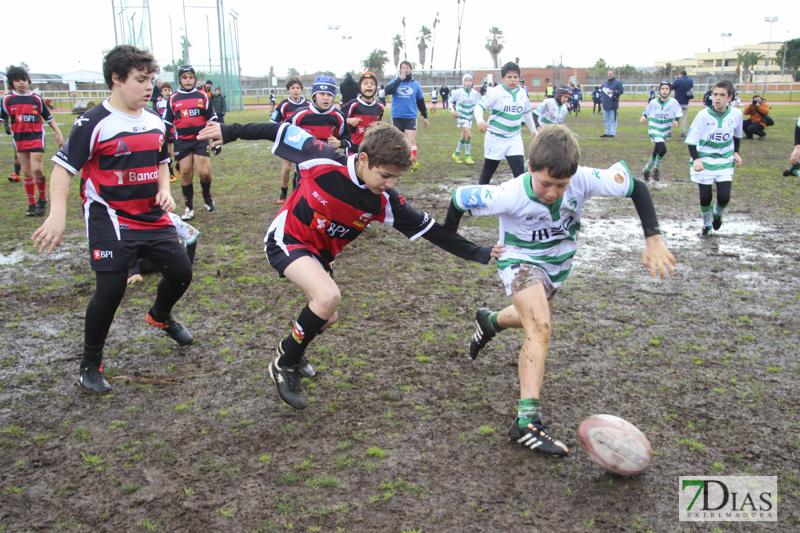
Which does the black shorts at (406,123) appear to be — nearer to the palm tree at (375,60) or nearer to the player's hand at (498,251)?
the player's hand at (498,251)

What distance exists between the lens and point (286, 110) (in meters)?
10.2

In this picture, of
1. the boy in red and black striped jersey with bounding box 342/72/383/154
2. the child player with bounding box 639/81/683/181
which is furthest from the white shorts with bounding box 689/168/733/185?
the boy in red and black striped jersey with bounding box 342/72/383/154

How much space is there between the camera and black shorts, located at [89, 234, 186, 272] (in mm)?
3977

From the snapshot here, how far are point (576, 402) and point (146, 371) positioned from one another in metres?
3.13

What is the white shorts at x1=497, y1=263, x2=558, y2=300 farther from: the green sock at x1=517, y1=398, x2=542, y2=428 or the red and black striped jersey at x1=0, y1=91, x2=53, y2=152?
the red and black striped jersey at x1=0, y1=91, x2=53, y2=152

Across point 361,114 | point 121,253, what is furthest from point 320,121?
point 121,253

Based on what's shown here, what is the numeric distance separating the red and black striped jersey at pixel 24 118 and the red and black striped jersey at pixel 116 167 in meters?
7.14

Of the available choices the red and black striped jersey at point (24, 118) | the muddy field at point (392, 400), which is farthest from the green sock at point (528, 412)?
the red and black striped jersey at point (24, 118)

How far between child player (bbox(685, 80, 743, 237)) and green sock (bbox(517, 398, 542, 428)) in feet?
19.2

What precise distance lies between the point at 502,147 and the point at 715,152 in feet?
10.2

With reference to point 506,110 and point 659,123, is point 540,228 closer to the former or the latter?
point 506,110

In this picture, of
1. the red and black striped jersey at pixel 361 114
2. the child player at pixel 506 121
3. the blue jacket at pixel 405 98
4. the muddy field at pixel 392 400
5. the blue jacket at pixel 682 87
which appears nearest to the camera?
the muddy field at pixel 392 400

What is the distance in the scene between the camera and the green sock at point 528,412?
339 cm

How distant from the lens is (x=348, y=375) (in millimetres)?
4293
